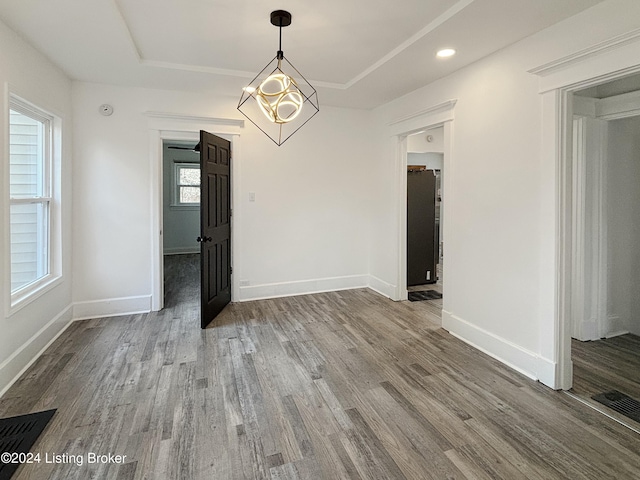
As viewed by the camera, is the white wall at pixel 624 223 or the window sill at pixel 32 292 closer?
the window sill at pixel 32 292

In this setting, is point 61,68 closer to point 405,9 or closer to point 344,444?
point 405,9

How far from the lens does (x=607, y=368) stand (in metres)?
2.76

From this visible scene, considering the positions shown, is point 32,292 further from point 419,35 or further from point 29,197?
point 419,35

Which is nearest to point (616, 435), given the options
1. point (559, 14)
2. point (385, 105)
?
point (559, 14)

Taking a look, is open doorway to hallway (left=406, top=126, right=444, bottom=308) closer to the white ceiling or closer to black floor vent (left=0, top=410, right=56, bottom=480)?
the white ceiling

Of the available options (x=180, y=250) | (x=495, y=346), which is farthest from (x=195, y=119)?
(x=180, y=250)

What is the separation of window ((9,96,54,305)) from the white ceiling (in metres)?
0.62

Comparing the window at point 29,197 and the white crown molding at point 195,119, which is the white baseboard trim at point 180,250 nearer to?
the white crown molding at point 195,119

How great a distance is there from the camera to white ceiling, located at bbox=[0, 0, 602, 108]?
7.64ft

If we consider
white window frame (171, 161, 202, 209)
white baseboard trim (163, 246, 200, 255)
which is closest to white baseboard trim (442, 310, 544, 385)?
white baseboard trim (163, 246, 200, 255)

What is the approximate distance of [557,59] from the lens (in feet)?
7.70

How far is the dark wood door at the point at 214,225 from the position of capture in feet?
12.0

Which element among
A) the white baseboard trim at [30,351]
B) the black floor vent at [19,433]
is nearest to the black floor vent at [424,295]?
the black floor vent at [19,433]

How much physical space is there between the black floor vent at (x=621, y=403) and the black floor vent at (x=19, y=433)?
134 inches
